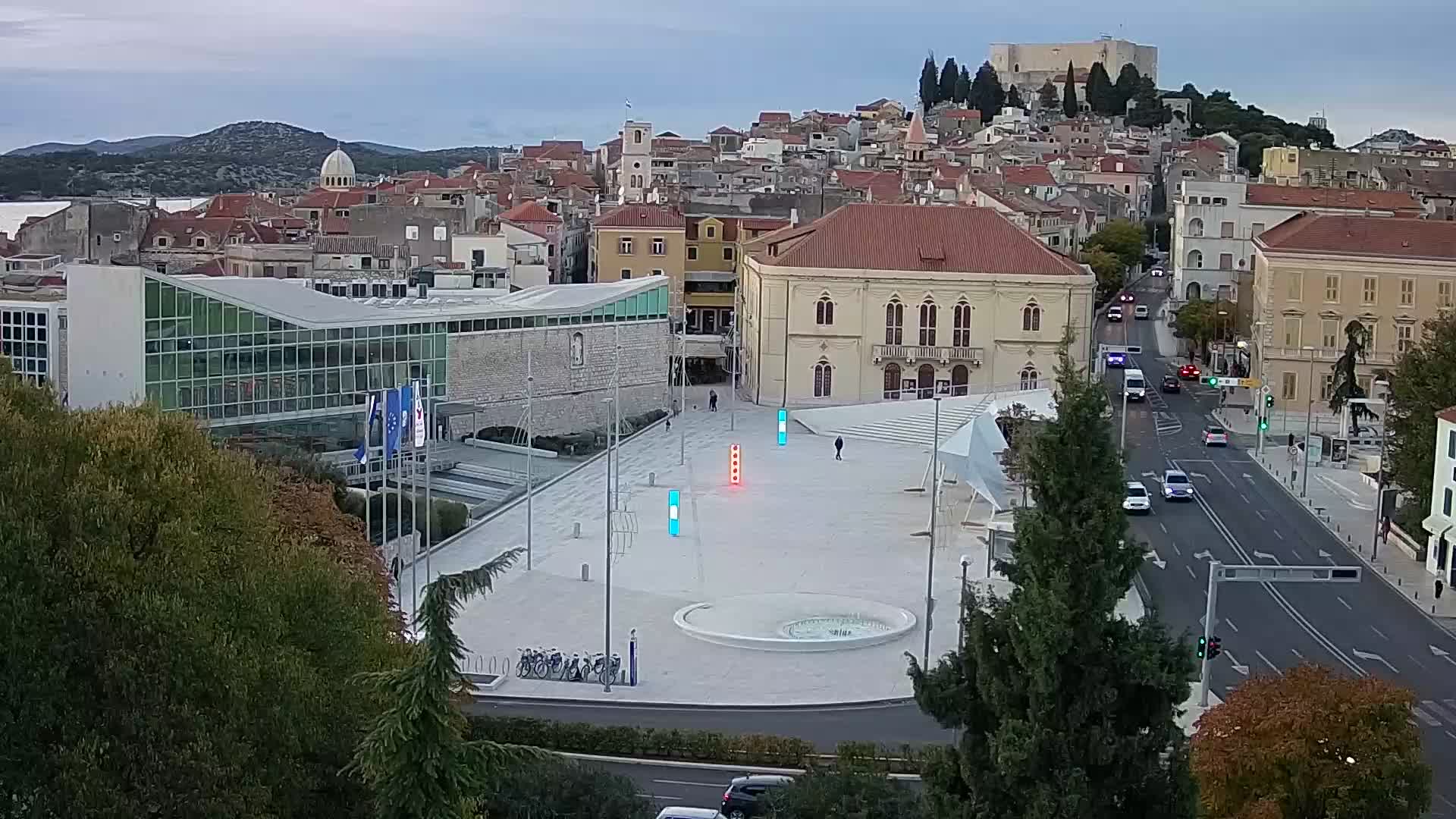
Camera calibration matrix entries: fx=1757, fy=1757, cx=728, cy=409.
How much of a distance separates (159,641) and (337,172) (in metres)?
107

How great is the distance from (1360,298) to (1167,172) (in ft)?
204

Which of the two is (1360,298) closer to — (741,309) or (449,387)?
(741,309)

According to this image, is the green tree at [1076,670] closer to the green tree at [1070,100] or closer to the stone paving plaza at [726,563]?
the stone paving plaza at [726,563]

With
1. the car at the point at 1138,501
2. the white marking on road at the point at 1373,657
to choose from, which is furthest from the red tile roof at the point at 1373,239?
the white marking on road at the point at 1373,657

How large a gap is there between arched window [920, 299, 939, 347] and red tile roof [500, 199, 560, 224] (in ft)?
99.6

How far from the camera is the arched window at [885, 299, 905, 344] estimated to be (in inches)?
2435

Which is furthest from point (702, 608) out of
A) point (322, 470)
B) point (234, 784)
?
point (234, 784)

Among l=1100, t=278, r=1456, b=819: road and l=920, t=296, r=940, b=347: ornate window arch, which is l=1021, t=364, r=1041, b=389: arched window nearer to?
l=920, t=296, r=940, b=347: ornate window arch

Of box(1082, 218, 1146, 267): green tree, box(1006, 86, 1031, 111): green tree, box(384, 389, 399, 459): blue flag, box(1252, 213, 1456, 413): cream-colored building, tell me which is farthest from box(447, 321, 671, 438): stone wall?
box(1006, 86, 1031, 111): green tree

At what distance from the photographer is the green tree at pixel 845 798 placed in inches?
742

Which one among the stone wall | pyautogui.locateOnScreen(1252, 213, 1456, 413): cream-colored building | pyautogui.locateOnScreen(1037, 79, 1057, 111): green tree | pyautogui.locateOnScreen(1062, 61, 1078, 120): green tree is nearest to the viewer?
the stone wall

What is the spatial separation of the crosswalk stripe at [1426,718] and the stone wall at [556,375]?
2663cm

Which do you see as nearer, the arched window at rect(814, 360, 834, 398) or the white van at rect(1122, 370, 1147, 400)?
the arched window at rect(814, 360, 834, 398)

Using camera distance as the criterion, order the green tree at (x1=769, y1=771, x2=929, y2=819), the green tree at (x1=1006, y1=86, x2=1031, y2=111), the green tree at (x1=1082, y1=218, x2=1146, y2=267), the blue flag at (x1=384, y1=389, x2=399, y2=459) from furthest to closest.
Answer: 1. the green tree at (x1=1006, y1=86, x2=1031, y2=111)
2. the green tree at (x1=1082, y1=218, x2=1146, y2=267)
3. the blue flag at (x1=384, y1=389, x2=399, y2=459)
4. the green tree at (x1=769, y1=771, x2=929, y2=819)
